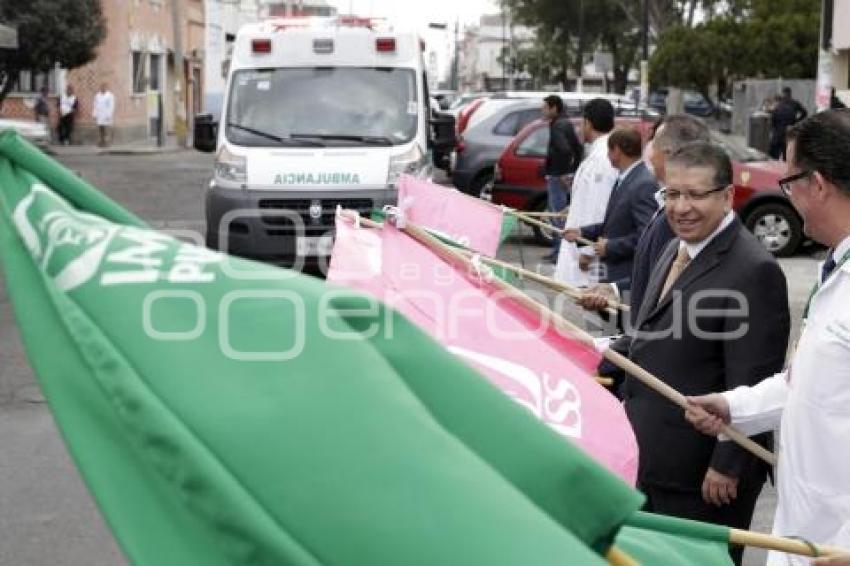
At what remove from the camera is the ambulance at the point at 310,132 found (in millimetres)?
13797

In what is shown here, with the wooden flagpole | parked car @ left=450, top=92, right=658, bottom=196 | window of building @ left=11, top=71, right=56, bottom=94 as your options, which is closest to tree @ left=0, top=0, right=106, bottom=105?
window of building @ left=11, top=71, right=56, bottom=94

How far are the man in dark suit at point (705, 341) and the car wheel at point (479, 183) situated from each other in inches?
598

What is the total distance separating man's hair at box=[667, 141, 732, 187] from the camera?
443 centimetres

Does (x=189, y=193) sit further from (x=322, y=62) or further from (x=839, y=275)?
(x=839, y=275)

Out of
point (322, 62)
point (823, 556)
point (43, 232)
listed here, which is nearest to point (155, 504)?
point (43, 232)

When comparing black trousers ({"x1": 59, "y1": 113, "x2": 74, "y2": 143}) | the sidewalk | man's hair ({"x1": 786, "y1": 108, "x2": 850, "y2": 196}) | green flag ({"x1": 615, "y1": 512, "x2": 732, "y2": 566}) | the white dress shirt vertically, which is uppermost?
man's hair ({"x1": 786, "y1": 108, "x2": 850, "y2": 196})

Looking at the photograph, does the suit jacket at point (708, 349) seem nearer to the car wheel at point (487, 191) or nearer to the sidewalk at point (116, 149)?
the car wheel at point (487, 191)

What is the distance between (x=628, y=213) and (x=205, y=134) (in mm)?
8056

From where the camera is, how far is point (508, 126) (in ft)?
66.2

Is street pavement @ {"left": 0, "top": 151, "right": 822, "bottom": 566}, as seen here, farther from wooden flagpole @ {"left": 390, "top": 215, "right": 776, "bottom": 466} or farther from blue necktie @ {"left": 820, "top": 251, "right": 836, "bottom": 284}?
blue necktie @ {"left": 820, "top": 251, "right": 836, "bottom": 284}

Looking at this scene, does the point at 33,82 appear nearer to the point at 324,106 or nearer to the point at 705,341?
the point at 324,106

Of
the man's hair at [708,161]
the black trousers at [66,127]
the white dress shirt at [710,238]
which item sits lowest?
the black trousers at [66,127]

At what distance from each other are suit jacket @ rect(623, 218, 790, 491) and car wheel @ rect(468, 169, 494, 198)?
1528 centimetres

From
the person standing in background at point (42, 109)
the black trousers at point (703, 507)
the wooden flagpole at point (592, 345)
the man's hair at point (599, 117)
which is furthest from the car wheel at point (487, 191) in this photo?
the person standing in background at point (42, 109)
